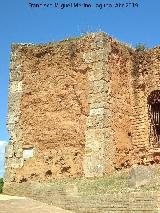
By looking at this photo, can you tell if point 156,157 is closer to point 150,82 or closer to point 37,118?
point 150,82

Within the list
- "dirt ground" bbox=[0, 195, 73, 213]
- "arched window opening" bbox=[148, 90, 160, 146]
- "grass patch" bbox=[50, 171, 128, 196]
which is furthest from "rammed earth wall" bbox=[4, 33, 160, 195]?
"dirt ground" bbox=[0, 195, 73, 213]

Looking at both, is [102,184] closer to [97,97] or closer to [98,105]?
[98,105]

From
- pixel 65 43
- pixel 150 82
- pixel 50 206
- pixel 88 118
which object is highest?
pixel 65 43

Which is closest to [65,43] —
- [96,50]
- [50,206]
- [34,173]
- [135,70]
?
[96,50]

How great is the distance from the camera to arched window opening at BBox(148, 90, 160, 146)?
49.2 feet

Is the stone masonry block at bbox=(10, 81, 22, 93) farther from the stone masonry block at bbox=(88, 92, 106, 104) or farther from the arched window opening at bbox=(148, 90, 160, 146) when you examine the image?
the arched window opening at bbox=(148, 90, 160, 146)

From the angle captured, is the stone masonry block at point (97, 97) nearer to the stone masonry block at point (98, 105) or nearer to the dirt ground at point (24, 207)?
the stone masonry block at point (98, 105)

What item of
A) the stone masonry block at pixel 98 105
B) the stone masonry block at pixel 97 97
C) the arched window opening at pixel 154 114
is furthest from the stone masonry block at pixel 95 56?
the arched window opening at pixel 154 114

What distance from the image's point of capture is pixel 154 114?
1534 cm

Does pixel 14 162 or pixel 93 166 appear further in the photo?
pixel 14 162

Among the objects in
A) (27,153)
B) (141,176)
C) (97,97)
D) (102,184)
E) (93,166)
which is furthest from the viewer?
(27,153)

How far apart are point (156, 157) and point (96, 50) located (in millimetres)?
3884

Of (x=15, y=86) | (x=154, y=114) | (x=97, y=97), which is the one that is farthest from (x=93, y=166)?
(x=15, y=86)

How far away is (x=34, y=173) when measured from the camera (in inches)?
563
